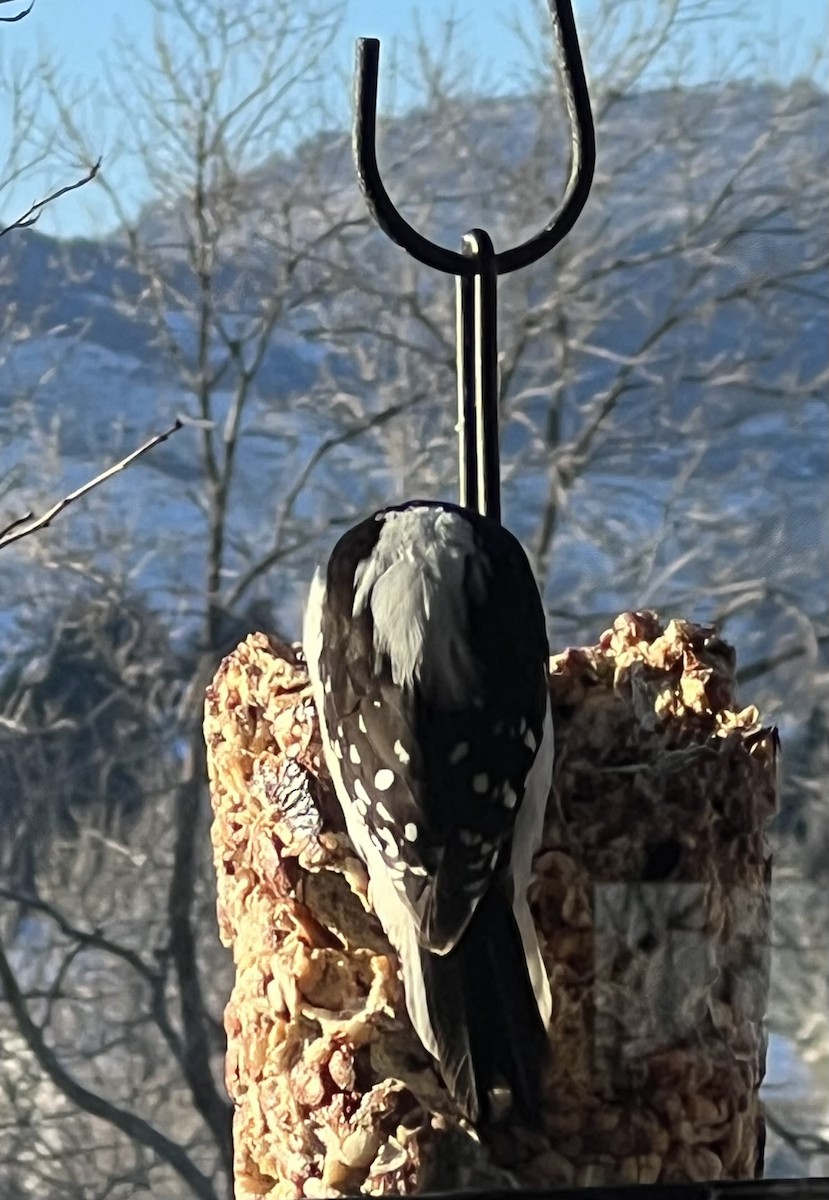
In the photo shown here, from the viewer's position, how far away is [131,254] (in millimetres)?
2250

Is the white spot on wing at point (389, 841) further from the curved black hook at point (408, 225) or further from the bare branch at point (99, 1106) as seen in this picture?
the bare branch at point (99, 1106)

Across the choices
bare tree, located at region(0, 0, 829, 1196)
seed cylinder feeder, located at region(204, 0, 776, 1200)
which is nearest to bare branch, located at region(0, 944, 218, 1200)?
bare tree, located at region(0, 0, 829, 1196)

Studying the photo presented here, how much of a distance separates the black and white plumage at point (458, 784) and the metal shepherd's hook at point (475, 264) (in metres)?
0.09

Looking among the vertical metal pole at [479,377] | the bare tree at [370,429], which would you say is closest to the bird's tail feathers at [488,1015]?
the vertical metal pole at [479,377]

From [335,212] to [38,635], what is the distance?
73 cm

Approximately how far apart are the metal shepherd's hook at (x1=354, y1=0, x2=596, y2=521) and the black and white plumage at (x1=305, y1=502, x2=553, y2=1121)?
3.7 inches

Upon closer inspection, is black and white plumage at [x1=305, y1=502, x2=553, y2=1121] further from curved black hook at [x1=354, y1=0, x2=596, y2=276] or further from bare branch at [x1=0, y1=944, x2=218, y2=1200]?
bare branch at [x1=0, y1=944, x2=218, y2=1200]

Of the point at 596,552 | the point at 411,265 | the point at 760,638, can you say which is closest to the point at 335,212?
the point at 411,265

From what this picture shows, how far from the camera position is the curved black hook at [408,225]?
1000 mm

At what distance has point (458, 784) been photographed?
87 cm

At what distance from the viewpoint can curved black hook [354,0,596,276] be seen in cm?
100

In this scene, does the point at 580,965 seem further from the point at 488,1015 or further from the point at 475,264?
the point at 475,264

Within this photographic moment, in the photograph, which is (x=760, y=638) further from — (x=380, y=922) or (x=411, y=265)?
(x=380, y=922)

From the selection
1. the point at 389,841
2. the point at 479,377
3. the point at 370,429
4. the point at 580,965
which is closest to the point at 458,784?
the point at 389,841
